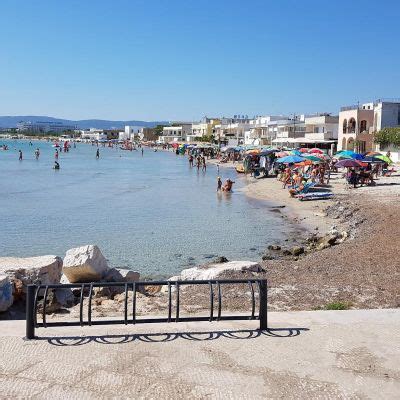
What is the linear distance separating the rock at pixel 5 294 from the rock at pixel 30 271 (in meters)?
0.56

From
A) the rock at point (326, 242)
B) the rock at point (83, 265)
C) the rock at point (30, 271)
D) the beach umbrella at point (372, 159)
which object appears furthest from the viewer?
the beach umbrella at point (372, 159)

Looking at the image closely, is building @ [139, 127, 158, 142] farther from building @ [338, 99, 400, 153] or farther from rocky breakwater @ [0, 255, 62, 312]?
rocky breakwater @ [0, 255, 62, 312]

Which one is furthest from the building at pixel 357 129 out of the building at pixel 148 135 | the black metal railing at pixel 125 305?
the building at pixel 148 135

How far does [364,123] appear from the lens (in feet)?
182

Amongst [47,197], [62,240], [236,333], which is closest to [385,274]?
[236,333]

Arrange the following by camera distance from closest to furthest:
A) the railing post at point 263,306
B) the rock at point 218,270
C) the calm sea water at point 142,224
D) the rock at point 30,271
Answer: the railing post at point 263,306 → the rock at point 30,271 → the rock at point 218,270 → the calm sea water at point 142,224

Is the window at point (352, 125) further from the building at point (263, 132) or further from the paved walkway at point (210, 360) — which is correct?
the paved walkway at point (210, 360)

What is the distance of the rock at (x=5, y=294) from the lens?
8.25 m

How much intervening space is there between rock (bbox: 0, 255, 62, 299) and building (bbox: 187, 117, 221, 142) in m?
122

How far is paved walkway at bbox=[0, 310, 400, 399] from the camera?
5.02 metres

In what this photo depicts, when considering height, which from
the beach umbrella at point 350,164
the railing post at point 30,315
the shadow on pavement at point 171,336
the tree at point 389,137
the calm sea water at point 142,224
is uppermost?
the tree at point 389,137

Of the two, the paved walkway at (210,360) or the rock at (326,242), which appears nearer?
the paved walkway at (210,360)

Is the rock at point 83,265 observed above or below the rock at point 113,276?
above

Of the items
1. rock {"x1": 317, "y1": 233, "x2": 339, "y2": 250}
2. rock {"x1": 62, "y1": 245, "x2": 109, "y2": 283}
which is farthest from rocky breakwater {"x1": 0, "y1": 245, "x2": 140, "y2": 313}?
rock {"x1": 317, "y1": 233, "x2": 339, "y2": 250}
